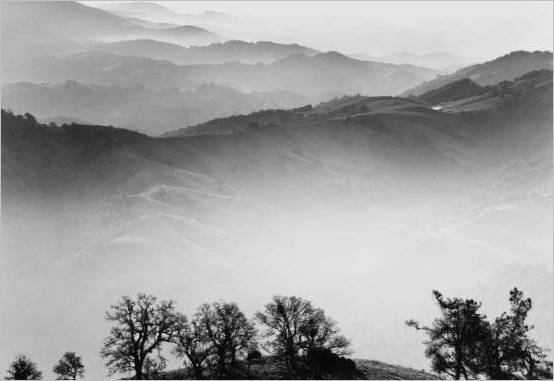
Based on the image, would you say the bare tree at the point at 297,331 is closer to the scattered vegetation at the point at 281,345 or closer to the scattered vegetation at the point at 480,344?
the scattered vegetation at the point at 281,345

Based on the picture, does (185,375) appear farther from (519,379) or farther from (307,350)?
(519,379)

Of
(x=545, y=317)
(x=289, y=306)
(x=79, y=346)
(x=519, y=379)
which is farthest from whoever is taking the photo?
(x=79, y=346)

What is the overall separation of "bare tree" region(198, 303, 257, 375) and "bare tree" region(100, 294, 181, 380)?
3.04 m

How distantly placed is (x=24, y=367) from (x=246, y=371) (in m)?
20.0

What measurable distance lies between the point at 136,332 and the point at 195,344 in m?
5.21

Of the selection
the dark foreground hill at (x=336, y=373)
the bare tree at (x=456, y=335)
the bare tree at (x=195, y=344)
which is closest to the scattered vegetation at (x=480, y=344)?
the bare tree at (x=456, y=335)

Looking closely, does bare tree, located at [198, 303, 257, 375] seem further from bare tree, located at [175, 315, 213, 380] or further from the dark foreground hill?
the dark foreground hill

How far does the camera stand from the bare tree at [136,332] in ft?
198

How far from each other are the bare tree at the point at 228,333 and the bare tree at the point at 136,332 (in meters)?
3.04

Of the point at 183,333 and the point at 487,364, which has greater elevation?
the point at 183,333

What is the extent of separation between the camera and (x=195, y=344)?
62781 mm

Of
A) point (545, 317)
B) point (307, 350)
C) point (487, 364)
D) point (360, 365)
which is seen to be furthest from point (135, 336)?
point (545, 317)

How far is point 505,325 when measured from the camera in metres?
66.4

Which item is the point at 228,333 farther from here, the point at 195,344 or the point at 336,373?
the point at 336,373
